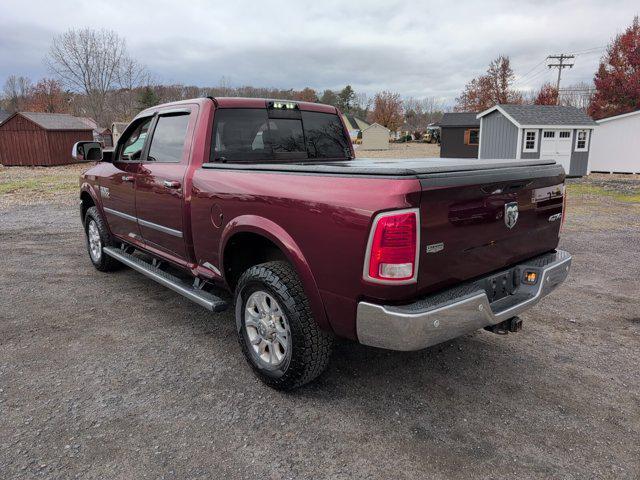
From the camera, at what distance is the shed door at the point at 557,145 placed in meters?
23.1

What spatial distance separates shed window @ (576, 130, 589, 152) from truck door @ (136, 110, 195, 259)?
76.8 feet

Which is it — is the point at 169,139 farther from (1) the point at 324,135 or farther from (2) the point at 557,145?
(2) the point at 557,145

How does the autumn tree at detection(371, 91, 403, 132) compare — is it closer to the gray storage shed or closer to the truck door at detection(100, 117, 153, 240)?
the gray storage shed

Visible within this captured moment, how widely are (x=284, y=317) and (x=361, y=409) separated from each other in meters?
0.78

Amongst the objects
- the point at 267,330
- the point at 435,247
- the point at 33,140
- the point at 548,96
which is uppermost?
the point at 548,96

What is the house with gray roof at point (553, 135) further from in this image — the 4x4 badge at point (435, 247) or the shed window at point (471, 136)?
the 4x4 badge at point (435, 247)

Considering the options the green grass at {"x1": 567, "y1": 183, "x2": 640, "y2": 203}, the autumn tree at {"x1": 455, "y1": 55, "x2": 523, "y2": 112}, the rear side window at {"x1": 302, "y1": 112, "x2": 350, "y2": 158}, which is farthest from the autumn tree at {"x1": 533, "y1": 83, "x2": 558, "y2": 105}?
the rear side window at {"x1": 302, "y1": 112, "x2": 350, "y2": 158}

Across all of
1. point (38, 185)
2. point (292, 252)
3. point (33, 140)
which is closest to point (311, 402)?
point (292, 252)

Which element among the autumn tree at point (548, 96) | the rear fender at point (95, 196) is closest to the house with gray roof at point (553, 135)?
the rear fender at point (95, 196)

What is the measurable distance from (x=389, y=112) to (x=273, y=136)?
2957 inches

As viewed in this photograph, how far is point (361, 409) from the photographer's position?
122 inches

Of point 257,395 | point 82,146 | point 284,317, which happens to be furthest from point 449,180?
point 82,146

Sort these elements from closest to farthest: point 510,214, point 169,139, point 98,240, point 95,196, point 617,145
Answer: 1. point 510,214
2. point 169,139
3. point 95,196
4. point 98,240
5. point 617,145

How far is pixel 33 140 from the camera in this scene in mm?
25469
